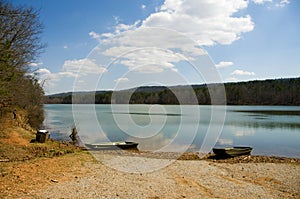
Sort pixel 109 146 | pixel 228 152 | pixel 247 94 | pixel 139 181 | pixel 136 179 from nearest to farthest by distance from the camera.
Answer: pixel 139 181 → pixel 136 179 → pixel 228 152 → pixel 109 146 → pixel 247 94

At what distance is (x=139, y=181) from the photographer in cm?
882

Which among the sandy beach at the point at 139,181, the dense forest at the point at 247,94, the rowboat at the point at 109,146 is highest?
the dense forest at the point at 247,94

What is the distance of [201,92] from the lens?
311 feet

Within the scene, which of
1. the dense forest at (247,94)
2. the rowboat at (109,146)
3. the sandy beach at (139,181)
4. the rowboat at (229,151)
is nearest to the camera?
the sandy beach at (139,181)

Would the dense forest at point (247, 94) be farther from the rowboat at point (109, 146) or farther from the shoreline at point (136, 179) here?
the shoreline at point (136, 179)

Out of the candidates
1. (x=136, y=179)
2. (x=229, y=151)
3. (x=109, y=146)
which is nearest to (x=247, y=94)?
(x=229, y=151)

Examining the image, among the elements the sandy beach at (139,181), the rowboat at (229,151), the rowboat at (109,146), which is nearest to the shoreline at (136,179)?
the sandy beach at (139,181)

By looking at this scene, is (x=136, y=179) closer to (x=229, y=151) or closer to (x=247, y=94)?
(x=229, y=151)

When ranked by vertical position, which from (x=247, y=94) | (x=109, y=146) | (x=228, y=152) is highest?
(x=247, y=94)

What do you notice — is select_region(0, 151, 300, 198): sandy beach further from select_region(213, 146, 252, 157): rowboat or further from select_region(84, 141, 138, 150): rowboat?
select_region(84, 141, 138, 150): rowboat

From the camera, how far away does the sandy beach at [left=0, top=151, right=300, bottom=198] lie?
742 cm

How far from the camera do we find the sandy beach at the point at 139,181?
7422 mm

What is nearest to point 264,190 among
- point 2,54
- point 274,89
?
point 2,54

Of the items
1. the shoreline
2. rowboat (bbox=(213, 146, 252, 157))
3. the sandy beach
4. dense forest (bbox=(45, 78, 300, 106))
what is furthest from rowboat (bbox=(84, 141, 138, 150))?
dense forest (bbox=(45, 78, 300, 106))
